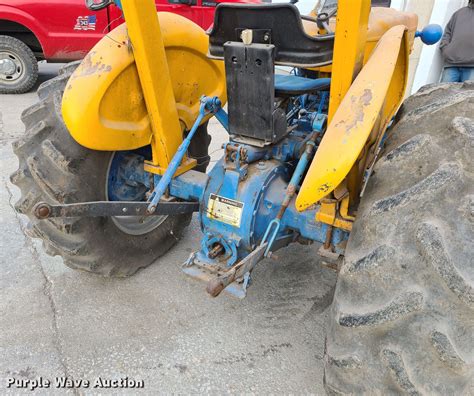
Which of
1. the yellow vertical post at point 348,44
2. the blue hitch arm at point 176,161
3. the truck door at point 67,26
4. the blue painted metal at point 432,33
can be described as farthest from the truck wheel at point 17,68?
the yellow vertical post at point 348,44

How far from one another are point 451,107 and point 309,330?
56.0 inches

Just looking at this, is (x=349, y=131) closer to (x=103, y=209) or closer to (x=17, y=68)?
(x=103, y=209)

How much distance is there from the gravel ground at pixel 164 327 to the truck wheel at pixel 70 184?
0.90 feet

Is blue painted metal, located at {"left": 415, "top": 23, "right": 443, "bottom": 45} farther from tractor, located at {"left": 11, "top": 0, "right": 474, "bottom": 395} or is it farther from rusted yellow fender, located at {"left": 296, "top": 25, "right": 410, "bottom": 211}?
rusted yellow fender, located at {"left": 296, "top": 25, "right": 410, "bottom": 211}

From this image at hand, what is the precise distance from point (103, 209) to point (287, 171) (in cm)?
99

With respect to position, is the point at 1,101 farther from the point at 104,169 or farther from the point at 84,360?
the point at 84,360

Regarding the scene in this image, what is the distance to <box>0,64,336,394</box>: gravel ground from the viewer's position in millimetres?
2109

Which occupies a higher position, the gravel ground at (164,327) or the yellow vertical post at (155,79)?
the yellow vertical post at (155,79)

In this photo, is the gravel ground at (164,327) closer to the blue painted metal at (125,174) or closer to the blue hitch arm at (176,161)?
the blue painted metal at (125,174)

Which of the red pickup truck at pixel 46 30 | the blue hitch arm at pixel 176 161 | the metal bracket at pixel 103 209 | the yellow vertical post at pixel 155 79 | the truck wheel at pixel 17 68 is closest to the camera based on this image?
Result: the metal bracket at pixel 103 209

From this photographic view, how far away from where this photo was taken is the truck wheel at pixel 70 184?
2.21 m

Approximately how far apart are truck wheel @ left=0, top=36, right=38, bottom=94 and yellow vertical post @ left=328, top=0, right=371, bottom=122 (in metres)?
7.04

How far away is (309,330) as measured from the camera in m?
2.41

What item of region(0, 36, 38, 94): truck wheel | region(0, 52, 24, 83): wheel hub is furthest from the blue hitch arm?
region(0, 52, 24, 83): wheel hub
